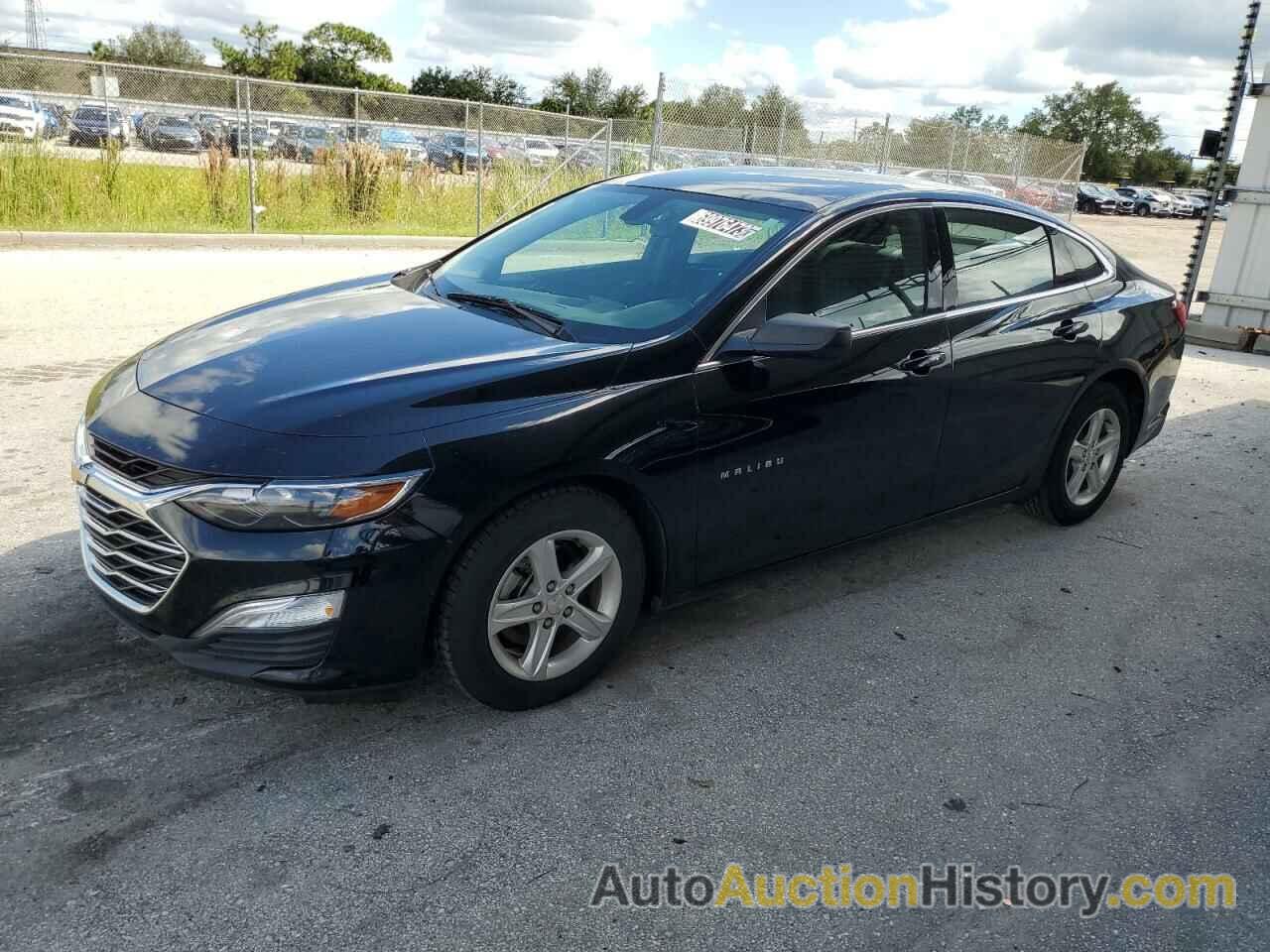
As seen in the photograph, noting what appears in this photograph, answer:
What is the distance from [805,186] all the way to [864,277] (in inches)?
19.3

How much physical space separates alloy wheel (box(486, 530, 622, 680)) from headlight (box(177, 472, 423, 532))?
0.52m

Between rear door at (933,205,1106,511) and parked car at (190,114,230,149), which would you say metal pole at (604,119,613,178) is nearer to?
parked car at (190,114,230,149)

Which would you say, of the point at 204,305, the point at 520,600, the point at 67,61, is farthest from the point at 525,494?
the point at 67,61

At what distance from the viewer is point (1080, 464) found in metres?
5.27

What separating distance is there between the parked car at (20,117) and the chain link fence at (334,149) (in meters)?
0.03

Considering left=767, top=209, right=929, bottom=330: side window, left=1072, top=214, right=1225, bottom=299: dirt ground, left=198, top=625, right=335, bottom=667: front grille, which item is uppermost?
left=767, top=209, right=929, bottom=330: side window

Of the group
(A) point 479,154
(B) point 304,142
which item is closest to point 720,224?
(B) point 304,142

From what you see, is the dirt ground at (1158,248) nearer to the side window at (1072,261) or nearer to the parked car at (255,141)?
the side window at (1072,261)

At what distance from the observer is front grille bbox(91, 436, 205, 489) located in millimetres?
2855

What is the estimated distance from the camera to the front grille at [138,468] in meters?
2.86

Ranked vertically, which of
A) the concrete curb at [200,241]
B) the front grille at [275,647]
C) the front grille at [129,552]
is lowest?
the concrete curb at [200,241]

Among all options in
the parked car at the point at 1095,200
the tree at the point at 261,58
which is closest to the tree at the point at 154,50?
the tree at the point at 261,58

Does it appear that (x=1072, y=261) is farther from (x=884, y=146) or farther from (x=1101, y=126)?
(x=1101, y=126)

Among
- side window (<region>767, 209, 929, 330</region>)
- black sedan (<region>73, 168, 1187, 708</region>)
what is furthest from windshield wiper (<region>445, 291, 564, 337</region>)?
side window (<region>767, 209, 929, 330</region>)
